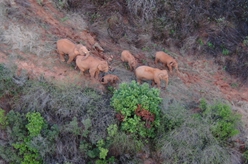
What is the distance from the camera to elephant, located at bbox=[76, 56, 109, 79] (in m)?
7.63

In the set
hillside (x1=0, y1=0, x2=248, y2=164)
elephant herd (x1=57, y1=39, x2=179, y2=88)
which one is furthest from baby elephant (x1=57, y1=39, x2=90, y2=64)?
hillside (x1=0, y1=0, x2=248, y2=164)

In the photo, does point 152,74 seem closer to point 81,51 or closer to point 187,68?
point 187,68

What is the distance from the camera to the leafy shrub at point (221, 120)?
6.84 meters

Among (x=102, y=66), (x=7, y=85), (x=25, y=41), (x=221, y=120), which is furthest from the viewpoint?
(x=25, y=41)

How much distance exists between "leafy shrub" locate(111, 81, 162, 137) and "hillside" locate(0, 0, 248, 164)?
336 mm

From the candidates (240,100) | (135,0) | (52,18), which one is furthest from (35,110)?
(240,100)

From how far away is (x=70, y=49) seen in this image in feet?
25.9

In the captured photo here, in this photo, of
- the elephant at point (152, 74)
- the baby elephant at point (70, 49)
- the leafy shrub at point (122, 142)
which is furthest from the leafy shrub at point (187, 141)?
the baby elephant at point (70, 49)

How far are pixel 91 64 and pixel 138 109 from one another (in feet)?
6.30

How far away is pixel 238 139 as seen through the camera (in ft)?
23.5

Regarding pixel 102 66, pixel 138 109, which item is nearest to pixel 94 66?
pixel 102 66

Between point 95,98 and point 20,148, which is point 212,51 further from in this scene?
point 20,148

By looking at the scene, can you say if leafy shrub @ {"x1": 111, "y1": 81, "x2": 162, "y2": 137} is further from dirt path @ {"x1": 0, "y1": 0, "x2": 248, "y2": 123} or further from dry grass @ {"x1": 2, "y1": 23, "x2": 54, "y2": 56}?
dry grass @ {"x1": 2, "y1": 23, "x2": 54, "y2": 56}

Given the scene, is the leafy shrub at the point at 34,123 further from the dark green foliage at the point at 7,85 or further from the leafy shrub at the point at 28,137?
the dark green foliage at the point at 7,85
